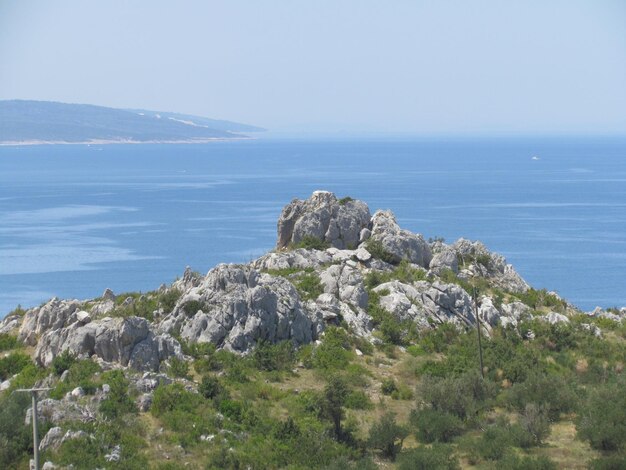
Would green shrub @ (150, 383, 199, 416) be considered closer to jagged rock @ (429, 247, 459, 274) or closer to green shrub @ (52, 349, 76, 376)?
green shrub @ (52, 349, 76, 376)

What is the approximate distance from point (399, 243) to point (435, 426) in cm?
1830

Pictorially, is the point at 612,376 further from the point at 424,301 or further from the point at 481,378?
the point at 424,301

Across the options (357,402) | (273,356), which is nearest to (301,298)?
(273,356)

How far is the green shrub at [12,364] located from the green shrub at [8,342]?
176cm

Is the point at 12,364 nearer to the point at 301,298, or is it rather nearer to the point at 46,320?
the point at 46,320

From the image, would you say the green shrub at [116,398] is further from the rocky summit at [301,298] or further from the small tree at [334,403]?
the small tree at [334,403]

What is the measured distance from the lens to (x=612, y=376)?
39875mm

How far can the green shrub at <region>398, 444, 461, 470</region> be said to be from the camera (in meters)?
29.0

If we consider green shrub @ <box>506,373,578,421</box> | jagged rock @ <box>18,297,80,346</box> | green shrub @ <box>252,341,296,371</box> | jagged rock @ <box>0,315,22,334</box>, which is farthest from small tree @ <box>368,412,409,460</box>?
jagged rock @ <box>0,315,22,334</box>

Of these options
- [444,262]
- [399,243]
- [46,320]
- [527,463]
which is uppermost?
[399,243]

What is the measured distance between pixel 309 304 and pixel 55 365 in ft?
39.2

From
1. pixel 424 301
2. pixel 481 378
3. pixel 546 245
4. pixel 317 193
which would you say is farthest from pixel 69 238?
pixel 481 378

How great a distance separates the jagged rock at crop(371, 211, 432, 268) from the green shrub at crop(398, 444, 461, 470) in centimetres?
2070

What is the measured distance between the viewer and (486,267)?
53.4 metres
